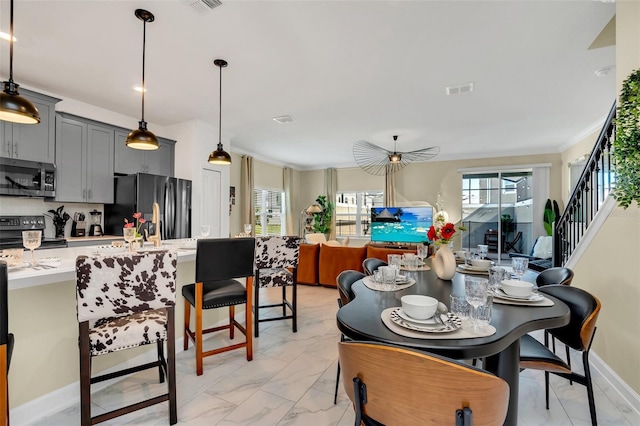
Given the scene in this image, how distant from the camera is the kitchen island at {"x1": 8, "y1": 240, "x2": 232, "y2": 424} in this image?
1.72 metres

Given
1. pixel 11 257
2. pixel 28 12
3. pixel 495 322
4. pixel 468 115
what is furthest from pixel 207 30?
pixel 468 115

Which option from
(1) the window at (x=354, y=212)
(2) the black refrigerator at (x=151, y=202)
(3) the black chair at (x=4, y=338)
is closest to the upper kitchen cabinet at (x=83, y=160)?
(2) the black refrigerator at (x=151, y=202)

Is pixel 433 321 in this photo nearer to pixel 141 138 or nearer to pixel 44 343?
pixel 44 343

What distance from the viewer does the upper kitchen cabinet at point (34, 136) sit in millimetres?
3158

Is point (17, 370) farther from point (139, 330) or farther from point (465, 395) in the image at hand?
point (465, 395)

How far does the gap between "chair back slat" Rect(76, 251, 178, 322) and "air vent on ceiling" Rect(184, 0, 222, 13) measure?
68.8 inches

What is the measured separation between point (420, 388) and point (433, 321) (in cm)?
40

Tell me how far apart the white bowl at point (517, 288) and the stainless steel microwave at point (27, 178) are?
456 centimetres

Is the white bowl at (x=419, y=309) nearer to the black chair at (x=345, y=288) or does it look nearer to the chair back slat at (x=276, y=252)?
the black chair at (x=345, y=288)

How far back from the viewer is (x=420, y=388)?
2.96 ft

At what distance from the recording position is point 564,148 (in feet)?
20.5

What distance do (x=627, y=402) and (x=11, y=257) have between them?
156 inches

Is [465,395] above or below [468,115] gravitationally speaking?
below

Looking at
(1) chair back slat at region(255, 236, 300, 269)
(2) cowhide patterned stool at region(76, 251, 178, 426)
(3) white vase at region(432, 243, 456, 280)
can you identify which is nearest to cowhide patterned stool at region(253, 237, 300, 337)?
(1) chair back slat at region(255, 236, 300, 269)
